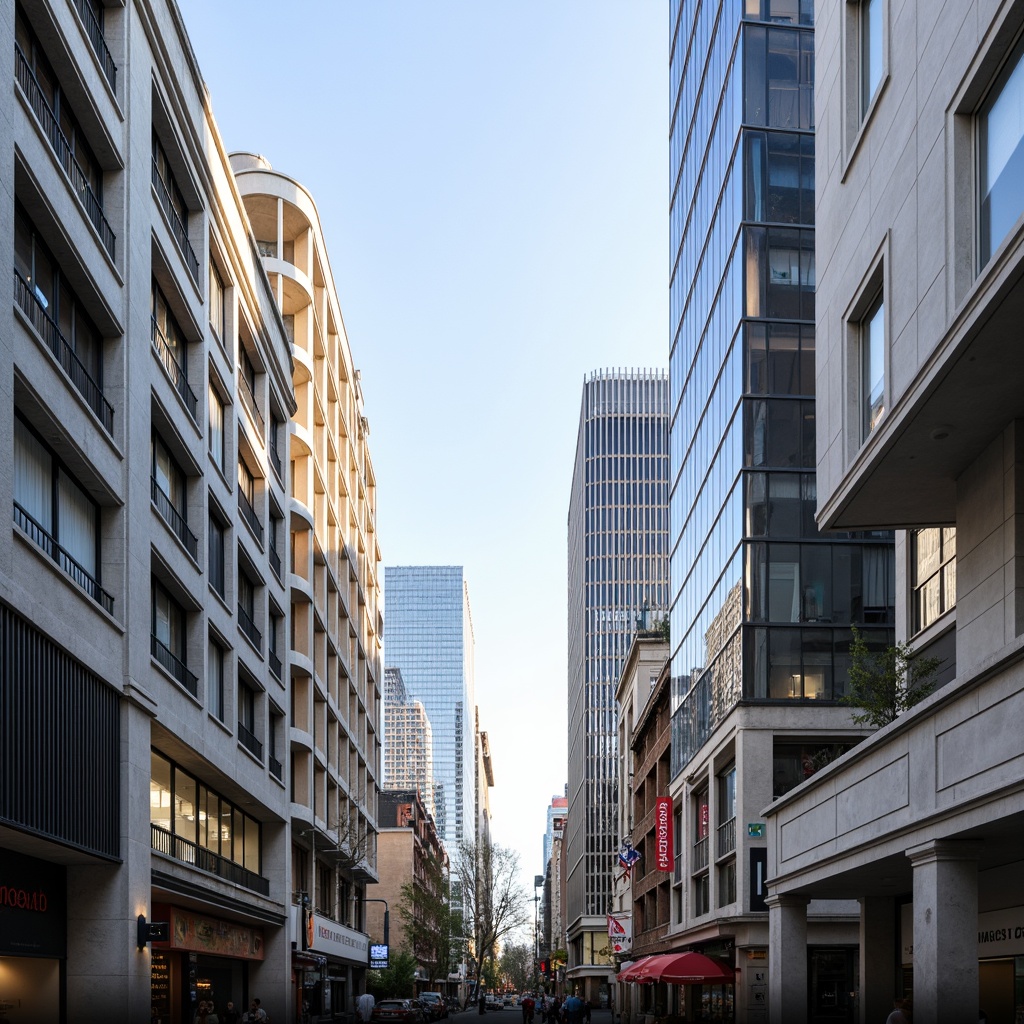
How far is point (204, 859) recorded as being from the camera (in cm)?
3156

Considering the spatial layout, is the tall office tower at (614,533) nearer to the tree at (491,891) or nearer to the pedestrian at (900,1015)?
the tree at (491,891)

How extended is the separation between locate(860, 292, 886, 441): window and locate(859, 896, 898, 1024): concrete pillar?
33.8 feet

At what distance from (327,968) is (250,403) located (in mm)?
31380

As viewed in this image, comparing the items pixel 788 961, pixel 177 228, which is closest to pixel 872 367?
pixel 788 961

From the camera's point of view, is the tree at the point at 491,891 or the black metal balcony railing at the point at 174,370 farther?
the tree at the point at 491,891

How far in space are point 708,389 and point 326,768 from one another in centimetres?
2049

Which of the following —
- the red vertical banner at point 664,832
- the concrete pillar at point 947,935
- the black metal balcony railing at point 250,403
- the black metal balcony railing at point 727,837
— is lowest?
the red vertical banner at point 664,832

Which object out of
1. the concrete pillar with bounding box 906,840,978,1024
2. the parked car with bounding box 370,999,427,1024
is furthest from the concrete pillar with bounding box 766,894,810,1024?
the parked car with bounding box 370,999,427,1024

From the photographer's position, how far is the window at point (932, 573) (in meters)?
23.1

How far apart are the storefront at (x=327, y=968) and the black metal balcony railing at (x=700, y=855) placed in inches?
559

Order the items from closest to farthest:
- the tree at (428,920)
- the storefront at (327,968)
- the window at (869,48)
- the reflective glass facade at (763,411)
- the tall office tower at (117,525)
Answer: the tall office tower at (117,525), the window at (869,48), the reflective glass facade at (763,411), the storefront at (327,968), the tree at (428,920)

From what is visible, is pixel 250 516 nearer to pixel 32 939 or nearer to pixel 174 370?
pixel 174 370

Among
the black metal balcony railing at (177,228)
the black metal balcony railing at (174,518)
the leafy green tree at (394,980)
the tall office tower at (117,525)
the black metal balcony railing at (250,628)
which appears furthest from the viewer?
the leafy green tree at (394,980)

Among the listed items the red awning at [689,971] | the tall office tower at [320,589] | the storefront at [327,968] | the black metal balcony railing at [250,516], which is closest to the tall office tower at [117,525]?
the black metal balcony railing at [250,516]
